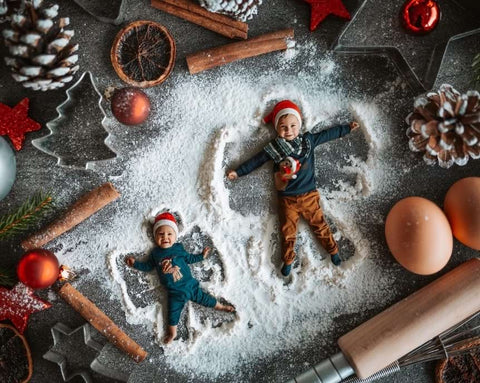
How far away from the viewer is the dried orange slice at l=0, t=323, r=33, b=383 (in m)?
1.41

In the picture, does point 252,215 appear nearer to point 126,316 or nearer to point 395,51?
point 126,316

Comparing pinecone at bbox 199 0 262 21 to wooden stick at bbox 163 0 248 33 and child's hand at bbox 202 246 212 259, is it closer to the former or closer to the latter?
wooden stick at bbox 163 0 248 33

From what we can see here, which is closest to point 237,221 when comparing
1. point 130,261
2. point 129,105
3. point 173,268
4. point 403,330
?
point 173,268

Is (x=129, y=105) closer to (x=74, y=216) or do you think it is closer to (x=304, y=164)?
(x=74, y=216)

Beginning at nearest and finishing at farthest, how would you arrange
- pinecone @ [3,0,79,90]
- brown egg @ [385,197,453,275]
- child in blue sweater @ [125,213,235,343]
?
pinecone @ [3,0,79,90], brown egg @ [385,197,453,275], child in blue sweater @ [125,213,235,343]

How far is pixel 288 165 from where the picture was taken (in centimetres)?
143

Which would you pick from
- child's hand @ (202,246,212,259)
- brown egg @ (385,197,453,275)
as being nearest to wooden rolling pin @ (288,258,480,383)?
brown egg @ (385,197,453,275)

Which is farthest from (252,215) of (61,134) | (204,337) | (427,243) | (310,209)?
(61,134)

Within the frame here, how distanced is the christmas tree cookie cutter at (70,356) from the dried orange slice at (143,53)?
0.73 m

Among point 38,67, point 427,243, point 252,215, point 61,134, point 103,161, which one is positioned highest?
point 38,67

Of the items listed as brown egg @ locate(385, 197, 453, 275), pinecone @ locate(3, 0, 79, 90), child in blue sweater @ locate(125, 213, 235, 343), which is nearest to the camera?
pinecone @ locate(3, 0, 79, 90)

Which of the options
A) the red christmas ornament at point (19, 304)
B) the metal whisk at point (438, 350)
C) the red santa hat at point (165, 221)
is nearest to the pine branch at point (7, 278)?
the red christmas ornament at point (19, 304)

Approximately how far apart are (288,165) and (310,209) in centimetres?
15

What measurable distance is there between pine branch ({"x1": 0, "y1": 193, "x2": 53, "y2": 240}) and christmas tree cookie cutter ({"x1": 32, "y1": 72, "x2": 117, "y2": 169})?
13 cm
